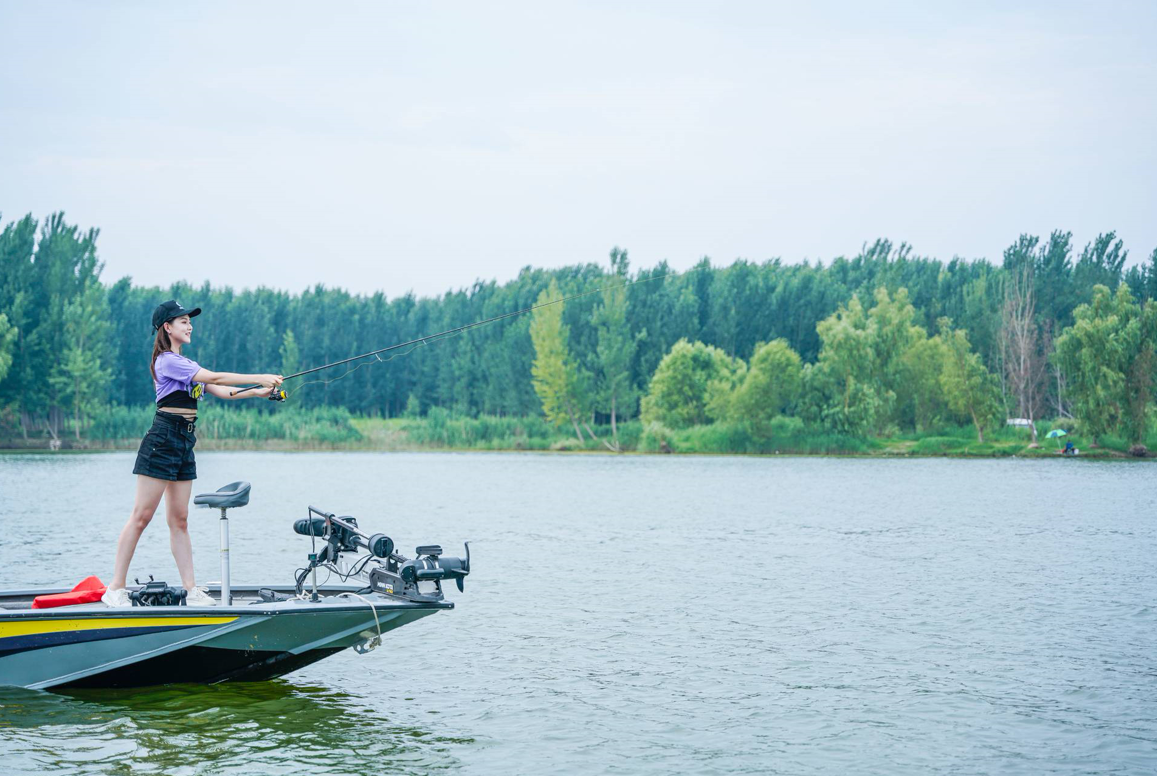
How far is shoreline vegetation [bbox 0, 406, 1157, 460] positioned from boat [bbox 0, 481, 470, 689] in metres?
52.0

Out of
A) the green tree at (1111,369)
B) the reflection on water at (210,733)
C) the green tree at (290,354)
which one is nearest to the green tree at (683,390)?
the green tree at (1111,369)

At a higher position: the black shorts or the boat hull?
the black shorts

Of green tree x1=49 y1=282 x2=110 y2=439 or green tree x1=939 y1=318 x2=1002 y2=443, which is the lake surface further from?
green tree x1=49 y1=282 x2=110 y2=439

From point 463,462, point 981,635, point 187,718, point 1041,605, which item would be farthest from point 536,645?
point 463,462

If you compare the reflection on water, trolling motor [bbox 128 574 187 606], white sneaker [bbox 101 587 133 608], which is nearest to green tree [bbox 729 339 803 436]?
the reflection on water

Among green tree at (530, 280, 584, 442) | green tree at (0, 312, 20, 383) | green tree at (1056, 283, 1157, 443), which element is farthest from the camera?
green tree at (530, 280, 584, 442)

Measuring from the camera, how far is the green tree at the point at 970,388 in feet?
204

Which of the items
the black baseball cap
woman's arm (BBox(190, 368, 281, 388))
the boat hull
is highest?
the black baseball cap

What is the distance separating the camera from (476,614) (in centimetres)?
1378

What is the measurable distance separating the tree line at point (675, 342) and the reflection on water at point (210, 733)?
46.1m

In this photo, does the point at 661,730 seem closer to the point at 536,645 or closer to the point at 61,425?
the point at 536,645

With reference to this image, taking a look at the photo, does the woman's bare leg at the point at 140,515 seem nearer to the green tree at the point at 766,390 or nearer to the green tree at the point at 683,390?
the green tree at the point at 766,390

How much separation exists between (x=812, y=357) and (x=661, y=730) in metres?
71.4

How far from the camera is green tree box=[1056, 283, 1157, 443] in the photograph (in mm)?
55875
